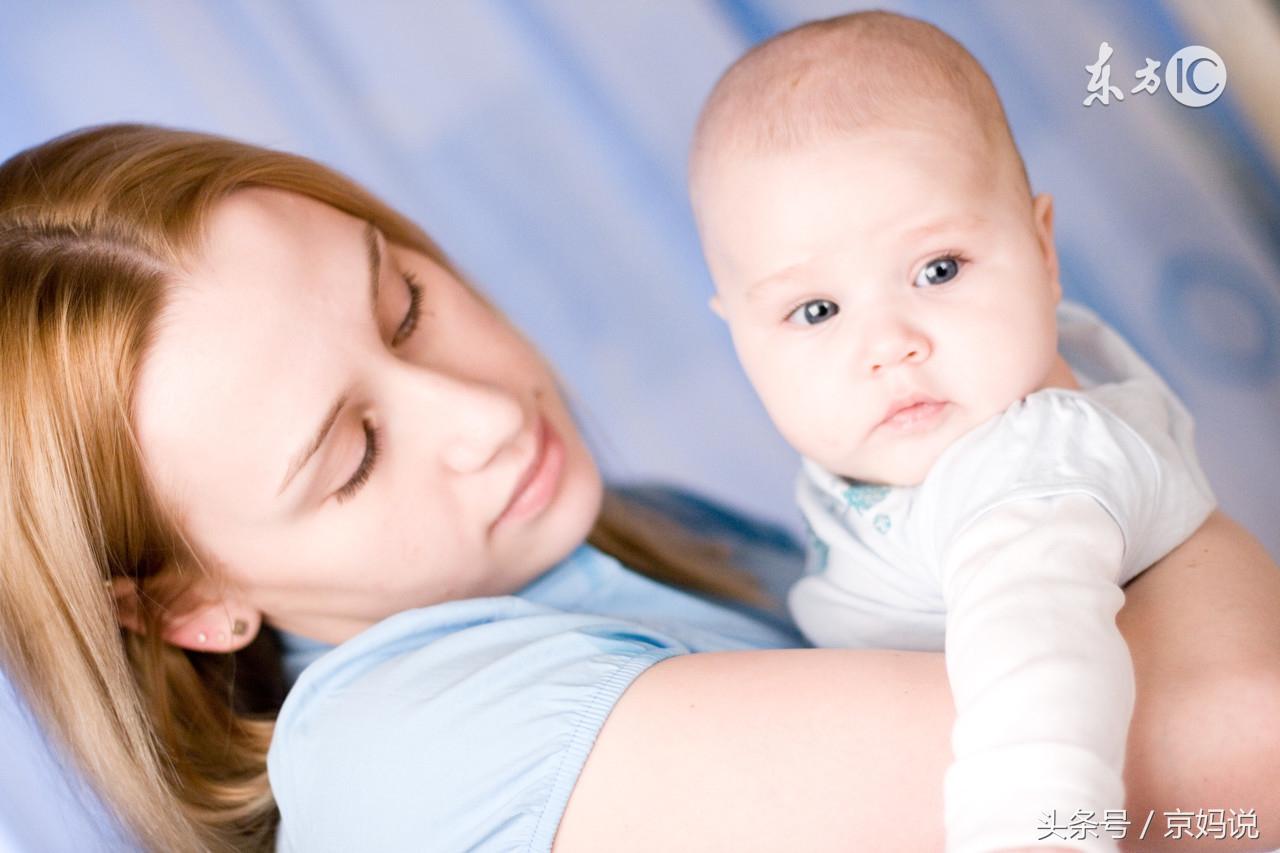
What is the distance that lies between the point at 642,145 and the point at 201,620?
1.05 m

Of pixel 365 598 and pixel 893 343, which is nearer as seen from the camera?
pixel 893 343

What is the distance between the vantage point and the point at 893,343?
0.97 metres

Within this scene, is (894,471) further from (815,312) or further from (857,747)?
(857,747)

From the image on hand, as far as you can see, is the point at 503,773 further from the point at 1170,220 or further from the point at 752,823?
the point at 1170,220

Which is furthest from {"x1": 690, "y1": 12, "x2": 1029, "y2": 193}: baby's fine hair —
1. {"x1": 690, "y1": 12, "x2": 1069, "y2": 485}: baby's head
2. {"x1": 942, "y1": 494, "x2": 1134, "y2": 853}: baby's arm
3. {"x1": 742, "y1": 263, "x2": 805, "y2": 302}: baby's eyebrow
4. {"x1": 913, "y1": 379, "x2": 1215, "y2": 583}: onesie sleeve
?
{"x1": 942, "y1": 494, "x2": 1134, "y2": 853}: baby's arm

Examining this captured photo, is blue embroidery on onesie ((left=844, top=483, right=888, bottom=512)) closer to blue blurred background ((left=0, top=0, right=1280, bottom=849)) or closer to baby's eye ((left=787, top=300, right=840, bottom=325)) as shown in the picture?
baby's eye ((left=787, top=300, right=840, bottom=325))

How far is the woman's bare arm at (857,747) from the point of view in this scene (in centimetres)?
81

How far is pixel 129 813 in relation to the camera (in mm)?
1101

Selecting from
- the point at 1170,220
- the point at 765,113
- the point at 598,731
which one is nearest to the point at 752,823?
the point at 598,731

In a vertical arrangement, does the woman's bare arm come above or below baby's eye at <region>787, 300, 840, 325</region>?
below

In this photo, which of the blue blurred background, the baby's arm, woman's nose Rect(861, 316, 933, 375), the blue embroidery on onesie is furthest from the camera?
the blue blurred background

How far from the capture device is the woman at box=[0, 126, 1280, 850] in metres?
0.84

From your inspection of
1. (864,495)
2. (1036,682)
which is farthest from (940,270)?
(1036,682)
